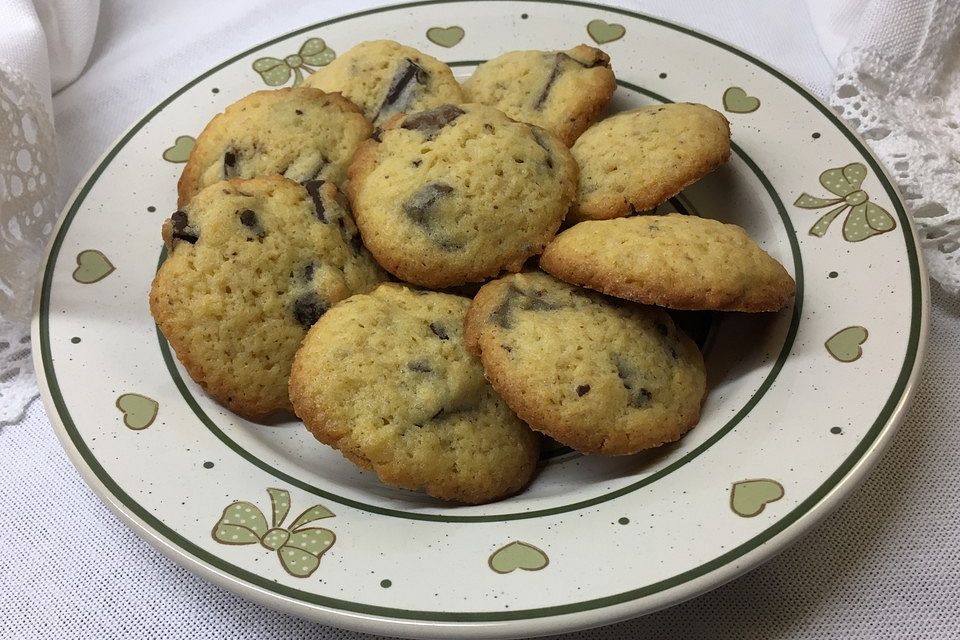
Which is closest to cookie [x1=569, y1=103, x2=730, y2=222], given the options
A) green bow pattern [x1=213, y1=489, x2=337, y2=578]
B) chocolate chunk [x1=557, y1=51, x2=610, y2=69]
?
chocolate chunk [x1=557, y1=51, x2=610, y2=69]

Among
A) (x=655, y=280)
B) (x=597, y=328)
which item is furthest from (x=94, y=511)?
(x=655, y=280)

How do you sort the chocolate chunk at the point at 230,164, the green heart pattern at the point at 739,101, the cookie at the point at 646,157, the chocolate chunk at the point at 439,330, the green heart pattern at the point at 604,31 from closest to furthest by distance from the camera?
the chocolate chunk at the point at 439,330 → the cookie at the point at 646,157 → the chocolate chunk at the point at 230,164 → the green heart pattern at the point at 739,101 → the green heart pattern at the point at 604,31

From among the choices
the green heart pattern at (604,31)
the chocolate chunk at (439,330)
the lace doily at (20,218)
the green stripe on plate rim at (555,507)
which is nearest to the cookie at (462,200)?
the chocolate chunk at (439,330)

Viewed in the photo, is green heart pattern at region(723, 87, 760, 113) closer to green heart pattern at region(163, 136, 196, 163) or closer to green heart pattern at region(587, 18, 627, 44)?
green heart pattern at region(587, 18, 627, 44)

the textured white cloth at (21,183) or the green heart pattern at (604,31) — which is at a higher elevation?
the green heart pattern at (604,31)

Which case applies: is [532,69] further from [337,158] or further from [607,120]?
[337,158]

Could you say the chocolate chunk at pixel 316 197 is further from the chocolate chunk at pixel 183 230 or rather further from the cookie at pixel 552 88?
the cookie at pixel 552 88
